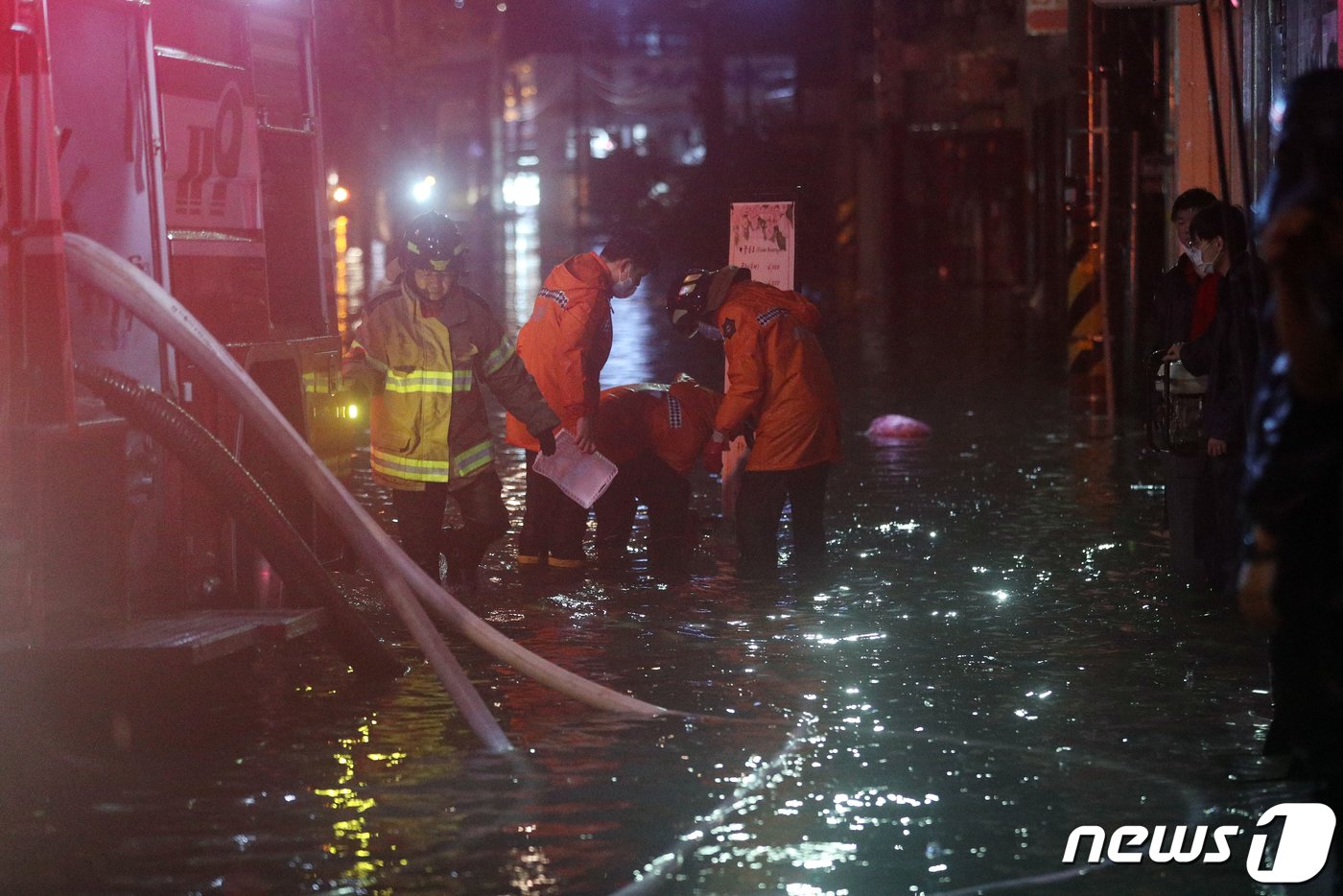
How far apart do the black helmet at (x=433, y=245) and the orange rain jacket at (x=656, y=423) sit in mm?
1512

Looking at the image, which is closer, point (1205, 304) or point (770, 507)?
point (1205, 304)

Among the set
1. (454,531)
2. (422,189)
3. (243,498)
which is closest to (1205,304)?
(454,531)

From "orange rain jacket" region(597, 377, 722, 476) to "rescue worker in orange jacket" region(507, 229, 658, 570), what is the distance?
24 centimetres

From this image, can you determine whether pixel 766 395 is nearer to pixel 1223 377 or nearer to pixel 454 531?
pixel 454 531

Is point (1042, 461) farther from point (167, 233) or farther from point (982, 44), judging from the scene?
point (982, 44)

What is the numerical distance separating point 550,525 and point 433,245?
1.76 m

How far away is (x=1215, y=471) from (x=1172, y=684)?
167cm

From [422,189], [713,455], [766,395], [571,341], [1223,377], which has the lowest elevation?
[713,455]

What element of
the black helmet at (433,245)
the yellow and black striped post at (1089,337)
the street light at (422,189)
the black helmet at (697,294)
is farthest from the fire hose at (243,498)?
the street light at (422,189)

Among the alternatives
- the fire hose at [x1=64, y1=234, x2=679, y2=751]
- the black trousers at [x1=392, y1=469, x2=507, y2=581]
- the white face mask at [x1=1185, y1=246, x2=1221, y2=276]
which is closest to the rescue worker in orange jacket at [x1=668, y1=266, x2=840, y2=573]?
the black trousers at [x1=392, y1=469, x2=507, y2=581]

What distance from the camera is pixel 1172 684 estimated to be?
721 centimetres

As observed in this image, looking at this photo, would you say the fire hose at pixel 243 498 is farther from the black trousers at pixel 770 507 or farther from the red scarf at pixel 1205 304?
→ the red scarf at pixel 1205 304

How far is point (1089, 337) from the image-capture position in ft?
53.8

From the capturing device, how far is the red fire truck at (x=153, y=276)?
262 inches
